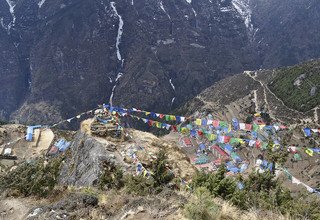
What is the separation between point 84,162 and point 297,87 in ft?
475

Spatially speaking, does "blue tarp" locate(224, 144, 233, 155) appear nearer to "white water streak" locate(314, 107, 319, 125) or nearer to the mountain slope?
the mountain slope

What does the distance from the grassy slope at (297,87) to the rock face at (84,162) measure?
4864 inches

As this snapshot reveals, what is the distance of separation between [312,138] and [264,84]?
60.5m

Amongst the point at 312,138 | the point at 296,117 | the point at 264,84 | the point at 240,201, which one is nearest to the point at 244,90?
the point at 264,84

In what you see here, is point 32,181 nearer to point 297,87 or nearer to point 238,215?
point 238,215

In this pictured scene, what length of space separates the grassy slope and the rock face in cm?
12355

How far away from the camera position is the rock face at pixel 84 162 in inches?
1057

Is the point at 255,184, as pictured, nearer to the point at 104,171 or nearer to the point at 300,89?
the point at 104,171

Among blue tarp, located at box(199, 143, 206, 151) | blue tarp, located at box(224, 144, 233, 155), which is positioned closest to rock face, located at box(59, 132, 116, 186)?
blue tarp, located at box(224, 144, 233, 155)

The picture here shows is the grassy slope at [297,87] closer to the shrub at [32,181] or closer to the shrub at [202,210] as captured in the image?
the shrub at [32,181]

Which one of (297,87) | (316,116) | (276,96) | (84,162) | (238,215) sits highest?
(238,215)

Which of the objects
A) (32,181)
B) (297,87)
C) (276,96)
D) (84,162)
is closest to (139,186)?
(32,181)

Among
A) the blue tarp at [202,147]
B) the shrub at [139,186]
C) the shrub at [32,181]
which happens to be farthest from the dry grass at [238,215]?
the blue tarp at [202,147]

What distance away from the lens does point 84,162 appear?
29797mm
